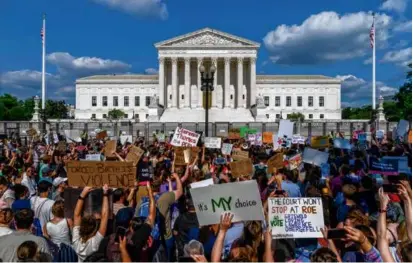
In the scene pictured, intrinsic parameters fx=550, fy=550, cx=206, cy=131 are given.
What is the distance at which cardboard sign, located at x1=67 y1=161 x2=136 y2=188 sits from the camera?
701 cm

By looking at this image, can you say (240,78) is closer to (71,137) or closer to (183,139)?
(71,137)

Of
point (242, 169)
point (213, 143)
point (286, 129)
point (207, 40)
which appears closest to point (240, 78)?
point (207, 40)

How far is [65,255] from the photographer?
18.5 ft

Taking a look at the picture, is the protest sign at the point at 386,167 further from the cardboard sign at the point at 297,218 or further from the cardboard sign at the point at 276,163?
the cardboard sign at the point at 297,218

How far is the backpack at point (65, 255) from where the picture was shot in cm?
559

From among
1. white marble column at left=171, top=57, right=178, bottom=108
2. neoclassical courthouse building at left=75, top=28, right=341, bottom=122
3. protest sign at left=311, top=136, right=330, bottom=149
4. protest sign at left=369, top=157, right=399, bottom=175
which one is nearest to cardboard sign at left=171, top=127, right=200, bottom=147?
protest sign at left=311, top=136, right=330, bottom=149

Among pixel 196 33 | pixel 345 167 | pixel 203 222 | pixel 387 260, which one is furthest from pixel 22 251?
pixel 196 33

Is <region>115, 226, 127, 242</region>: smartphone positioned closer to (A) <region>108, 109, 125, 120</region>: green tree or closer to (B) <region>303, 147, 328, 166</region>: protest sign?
(B) <region>303, 147, 328, 166</region>: protest sign

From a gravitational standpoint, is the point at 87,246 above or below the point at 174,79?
below

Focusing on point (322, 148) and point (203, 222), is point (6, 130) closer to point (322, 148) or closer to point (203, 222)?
point (322, 148)

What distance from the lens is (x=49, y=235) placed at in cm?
624

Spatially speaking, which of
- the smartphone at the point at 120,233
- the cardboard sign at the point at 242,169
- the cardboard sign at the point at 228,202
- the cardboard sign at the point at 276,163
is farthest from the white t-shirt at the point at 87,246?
the cardboard sign at the point at 276,163

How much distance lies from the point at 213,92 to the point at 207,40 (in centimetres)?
874

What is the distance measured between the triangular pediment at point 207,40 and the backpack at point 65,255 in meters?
84.1
